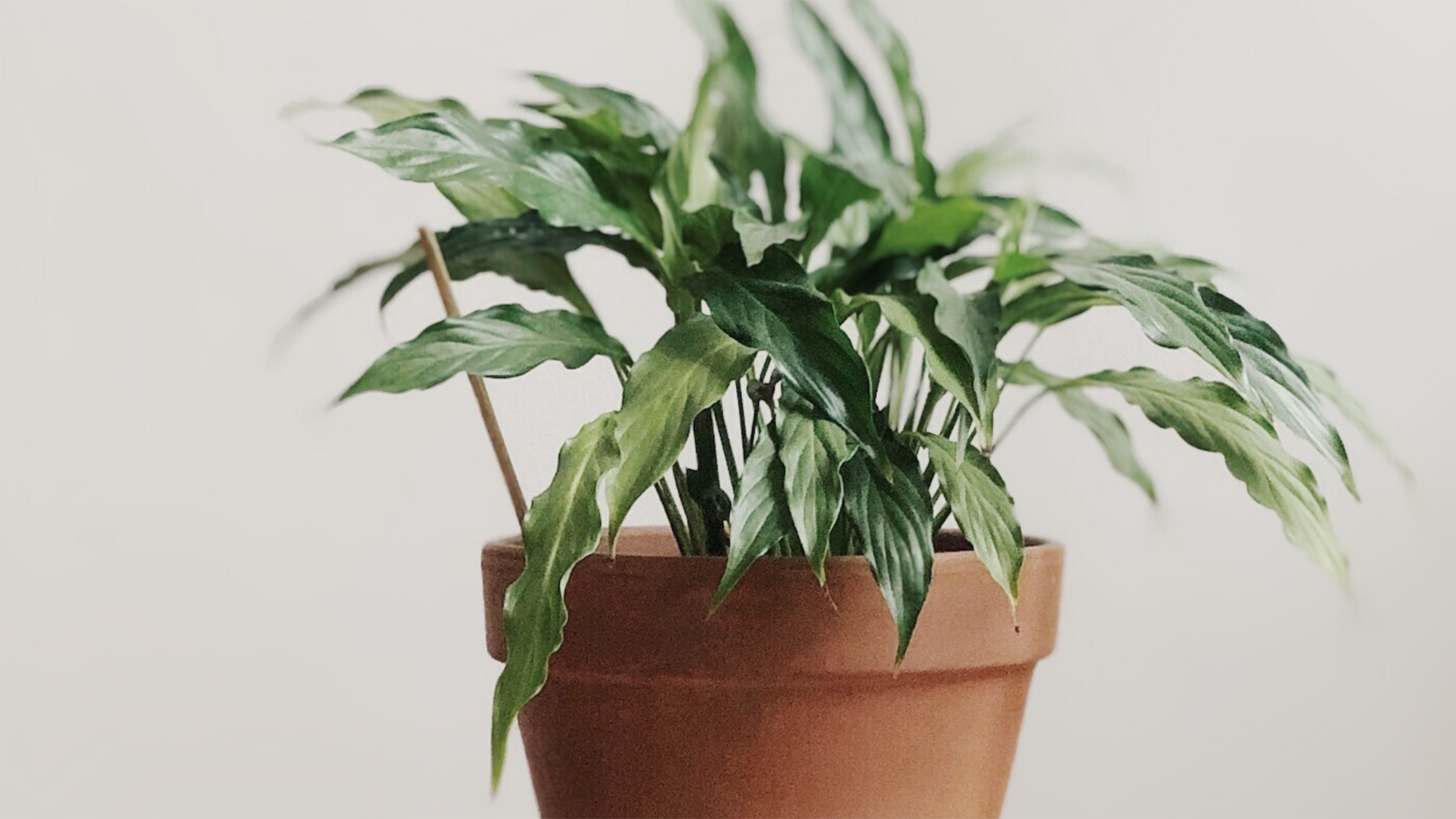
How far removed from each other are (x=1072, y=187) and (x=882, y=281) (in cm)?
38

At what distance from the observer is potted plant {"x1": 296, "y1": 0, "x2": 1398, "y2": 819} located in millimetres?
557

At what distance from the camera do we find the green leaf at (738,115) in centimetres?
78

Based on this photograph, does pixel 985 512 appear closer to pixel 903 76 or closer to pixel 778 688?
pixel 778 688

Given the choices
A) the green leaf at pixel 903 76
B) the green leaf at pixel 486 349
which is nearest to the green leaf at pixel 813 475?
the green leaf at pixel 486 349

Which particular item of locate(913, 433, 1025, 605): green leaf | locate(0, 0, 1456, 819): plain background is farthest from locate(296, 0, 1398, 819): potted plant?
locate(0, 0, 1456, 819): plain background

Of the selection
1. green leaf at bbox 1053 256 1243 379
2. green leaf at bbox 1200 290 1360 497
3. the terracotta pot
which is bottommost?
the terracotta pot

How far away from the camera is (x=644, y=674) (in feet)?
2.03

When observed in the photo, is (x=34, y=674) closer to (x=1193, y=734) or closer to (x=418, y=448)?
(x=418, y=448)

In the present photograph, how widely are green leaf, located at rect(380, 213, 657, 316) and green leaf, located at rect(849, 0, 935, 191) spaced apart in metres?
0.19

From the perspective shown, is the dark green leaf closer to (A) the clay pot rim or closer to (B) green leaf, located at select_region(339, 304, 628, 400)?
(A) the clay pot rim

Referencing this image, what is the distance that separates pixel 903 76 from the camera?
78 cm

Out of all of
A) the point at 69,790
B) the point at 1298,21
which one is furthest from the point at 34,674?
the point at 1298,21

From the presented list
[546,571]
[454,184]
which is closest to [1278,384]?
[546,571]

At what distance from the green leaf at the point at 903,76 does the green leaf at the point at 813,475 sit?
24 cm
